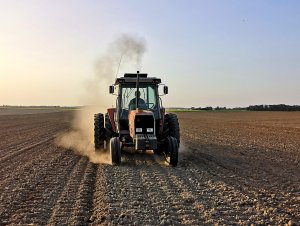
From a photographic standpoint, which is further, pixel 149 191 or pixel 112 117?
pixel 112 117

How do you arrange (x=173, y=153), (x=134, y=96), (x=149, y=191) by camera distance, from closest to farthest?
1. (x=149, y=191)
2. (x=173, y=153)
3. (x=134, y=96)

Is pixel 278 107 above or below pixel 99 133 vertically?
above

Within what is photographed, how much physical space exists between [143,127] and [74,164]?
1.99 meters

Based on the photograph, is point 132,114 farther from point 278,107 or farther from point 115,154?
point 278,107

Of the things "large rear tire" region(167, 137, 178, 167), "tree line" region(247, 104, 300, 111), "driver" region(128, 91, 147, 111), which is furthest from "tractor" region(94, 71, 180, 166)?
"tree line" region(247, 104, 300, 111)

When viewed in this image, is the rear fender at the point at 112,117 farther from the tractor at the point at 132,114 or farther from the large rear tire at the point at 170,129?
the large rear tire at the point at 170,129

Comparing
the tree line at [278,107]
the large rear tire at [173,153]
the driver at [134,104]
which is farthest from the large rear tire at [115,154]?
the tree line at [278,107]

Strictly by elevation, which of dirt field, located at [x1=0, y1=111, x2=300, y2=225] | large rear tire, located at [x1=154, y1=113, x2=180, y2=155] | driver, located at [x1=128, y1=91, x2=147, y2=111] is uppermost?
driver, located at [x1=128, y1=91, x2=147, y2=111]

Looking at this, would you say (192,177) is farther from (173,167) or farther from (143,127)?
(143,127)

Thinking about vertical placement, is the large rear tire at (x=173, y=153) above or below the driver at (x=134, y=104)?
below

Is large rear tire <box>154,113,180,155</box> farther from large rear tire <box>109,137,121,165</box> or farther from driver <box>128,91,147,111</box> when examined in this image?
large rear tire <box>109,137,121,165</box>

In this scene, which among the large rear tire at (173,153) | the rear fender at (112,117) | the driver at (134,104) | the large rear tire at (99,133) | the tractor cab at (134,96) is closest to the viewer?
the large rear tire at (173,153)

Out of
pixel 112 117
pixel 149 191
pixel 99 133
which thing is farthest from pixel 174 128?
pixel 149 191

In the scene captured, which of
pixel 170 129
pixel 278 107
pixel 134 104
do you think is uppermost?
pixel 134 104
